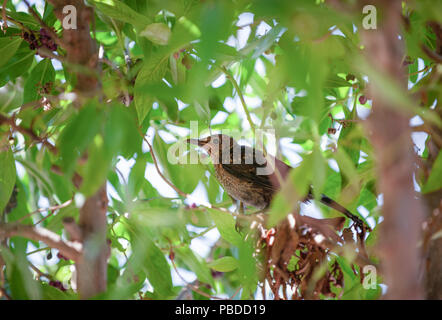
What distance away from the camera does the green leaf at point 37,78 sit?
69.6 inches

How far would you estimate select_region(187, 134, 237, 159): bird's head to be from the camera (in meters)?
2.47

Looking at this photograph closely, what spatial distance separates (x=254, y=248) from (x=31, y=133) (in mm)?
689

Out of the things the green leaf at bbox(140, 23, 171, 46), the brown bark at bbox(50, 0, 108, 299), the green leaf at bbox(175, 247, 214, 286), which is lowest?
the green leaf at bbox(175, 247, 214, 286)

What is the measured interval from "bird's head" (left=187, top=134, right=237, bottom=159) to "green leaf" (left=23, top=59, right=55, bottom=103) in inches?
34.0

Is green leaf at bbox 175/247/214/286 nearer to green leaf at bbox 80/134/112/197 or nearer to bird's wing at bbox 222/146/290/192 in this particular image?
bird's wing at bbox 222/146/290/192

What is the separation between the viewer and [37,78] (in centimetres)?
178

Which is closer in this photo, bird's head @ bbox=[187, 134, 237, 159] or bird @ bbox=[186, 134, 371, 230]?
bird @ bbox=[186, 134, 371, 230]

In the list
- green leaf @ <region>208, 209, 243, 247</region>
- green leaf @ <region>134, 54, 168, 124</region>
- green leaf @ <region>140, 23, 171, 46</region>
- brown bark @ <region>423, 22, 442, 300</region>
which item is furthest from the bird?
brown bark @ <region>423, 22, 442, 300</region>

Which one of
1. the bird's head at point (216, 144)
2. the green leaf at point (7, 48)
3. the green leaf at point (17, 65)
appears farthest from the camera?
the bird's head at point (216, 144)

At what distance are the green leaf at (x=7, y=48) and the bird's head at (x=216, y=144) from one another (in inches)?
42.5

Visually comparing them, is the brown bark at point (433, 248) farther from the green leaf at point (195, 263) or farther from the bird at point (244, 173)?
the bird at point (244, 173)

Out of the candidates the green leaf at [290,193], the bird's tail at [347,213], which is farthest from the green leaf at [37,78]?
the green leaf at [290,193]
